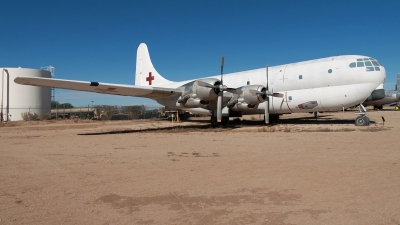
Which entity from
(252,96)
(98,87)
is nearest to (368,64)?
(252,96)

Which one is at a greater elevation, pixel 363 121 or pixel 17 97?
pixel 17 97

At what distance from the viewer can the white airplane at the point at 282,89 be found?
16156 mm

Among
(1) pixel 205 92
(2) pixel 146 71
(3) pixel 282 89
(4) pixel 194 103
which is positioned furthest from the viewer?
(2) pixel 146 71

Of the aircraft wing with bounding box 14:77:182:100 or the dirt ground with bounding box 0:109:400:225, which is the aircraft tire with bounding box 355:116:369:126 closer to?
the dirt ground with bounding box 0:109:400:225

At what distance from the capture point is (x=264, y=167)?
644 cm

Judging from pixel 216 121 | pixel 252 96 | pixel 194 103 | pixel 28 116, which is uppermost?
pixel 252 96

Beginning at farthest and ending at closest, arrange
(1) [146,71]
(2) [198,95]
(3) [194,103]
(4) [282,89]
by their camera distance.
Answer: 1. (1) [146,71]
2. (4) [282,89]
3. (3) [194,103]
4. (2) [198,95]

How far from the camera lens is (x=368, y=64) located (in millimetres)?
16250

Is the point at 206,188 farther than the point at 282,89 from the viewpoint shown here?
No

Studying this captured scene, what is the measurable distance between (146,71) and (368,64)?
1820cm

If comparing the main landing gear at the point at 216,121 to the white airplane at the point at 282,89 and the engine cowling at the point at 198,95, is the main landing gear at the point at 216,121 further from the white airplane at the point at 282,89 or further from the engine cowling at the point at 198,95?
the engine cowling at the point at 198,95

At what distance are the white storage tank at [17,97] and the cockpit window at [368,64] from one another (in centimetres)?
3049

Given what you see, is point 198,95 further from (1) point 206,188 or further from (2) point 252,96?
(1) point 206,188

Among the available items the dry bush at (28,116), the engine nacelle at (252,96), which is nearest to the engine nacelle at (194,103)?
the engine nacelle at (252,96)
